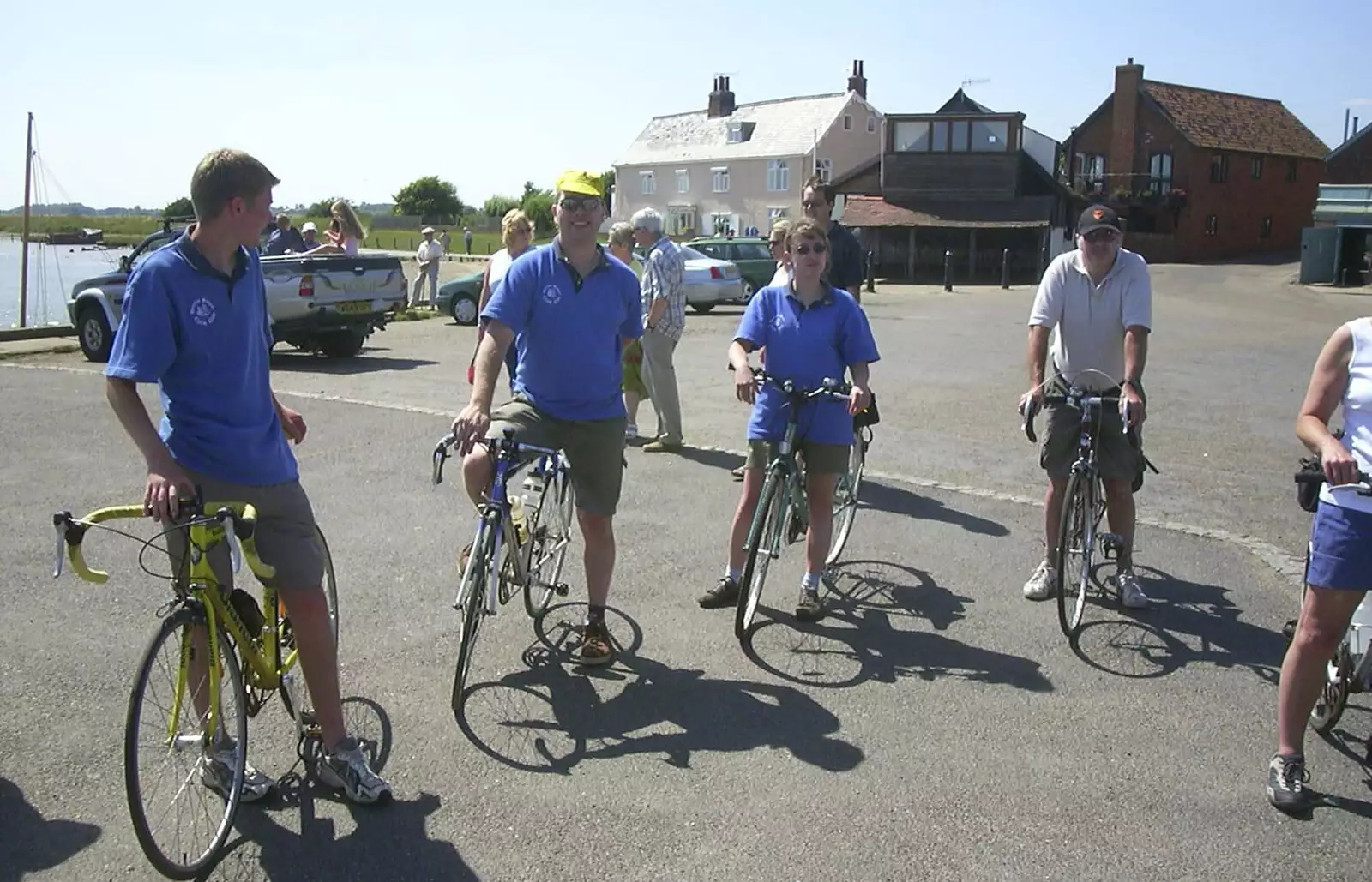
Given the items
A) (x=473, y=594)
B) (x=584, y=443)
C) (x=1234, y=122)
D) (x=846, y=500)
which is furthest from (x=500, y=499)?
(x=1234, y=122)

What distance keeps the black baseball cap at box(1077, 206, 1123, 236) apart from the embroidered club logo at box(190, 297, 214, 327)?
4082 mm

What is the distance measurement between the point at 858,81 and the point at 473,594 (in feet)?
223

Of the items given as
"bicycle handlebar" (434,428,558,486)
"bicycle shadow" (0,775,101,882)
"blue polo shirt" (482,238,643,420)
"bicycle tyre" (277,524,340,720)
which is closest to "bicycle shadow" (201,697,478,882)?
"bicycle tyre" (277,524,340,720)

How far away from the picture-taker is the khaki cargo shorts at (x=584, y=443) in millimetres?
5086

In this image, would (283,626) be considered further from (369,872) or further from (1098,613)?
(1098,613)

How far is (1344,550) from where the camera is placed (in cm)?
388

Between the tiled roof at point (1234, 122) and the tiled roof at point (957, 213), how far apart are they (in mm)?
16259

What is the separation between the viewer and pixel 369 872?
3.51m

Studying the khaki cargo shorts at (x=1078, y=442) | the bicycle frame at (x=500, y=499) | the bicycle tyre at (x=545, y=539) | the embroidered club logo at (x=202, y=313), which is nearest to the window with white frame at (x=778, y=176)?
the khaki cargo shorts at (x=1078, y=442)

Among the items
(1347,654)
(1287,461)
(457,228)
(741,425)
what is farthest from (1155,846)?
(457,228)

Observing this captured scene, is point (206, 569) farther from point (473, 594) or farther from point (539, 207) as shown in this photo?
point (539, 207)

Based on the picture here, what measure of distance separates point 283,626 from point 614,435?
1.66 meters

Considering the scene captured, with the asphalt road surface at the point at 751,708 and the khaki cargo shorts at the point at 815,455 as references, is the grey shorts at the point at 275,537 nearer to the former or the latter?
the asphalt road surface at the point at 751,708

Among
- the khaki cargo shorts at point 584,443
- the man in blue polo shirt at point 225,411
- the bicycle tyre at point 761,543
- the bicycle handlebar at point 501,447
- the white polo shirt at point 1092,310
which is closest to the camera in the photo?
the man in blue polo shirt at point 225,411
